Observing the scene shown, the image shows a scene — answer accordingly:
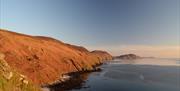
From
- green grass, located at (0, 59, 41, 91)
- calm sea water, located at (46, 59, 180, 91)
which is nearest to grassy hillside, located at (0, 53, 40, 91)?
green grass, located at (0, 59, 41, 91)

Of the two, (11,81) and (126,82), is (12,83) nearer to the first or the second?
(11,81)

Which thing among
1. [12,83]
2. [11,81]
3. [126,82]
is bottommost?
[126,82]

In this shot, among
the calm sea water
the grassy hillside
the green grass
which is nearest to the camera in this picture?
the green grass

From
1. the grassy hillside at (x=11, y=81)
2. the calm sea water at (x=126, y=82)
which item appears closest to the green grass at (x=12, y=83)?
the grassy hillside at (x=11, y=81)

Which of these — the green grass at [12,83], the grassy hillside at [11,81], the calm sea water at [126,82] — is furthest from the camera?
the calm sea water at [126,82]

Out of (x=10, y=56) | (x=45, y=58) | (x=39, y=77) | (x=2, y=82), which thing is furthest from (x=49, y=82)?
(x=2, y=82)

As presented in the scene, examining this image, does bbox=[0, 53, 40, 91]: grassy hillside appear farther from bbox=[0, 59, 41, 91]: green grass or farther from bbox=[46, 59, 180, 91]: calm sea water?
bbox=[46, 59, 180, 91]: calm sea water

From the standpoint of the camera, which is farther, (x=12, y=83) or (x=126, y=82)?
(x=126, y=82)

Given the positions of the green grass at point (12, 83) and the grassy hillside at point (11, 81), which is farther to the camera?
the grassy hillside at point (11, 81)

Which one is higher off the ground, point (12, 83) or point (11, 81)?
point (11, 81)

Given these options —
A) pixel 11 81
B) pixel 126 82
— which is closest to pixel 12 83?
pixel 11 81

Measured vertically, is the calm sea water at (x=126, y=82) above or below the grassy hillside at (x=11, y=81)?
below

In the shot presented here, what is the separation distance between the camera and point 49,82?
229 feet

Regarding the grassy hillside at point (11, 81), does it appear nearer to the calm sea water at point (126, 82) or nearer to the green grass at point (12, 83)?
the green grass at point (12, 83)
